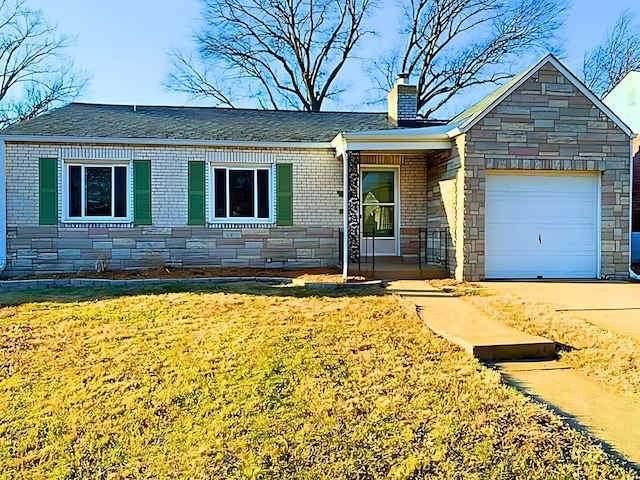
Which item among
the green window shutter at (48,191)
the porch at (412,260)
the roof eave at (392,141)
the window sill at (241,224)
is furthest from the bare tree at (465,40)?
the green window shutter at (48,191)

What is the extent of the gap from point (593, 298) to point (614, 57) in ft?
74.7

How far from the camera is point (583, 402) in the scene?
11.9 feet

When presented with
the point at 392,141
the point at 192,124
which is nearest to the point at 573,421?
the point at 392,141

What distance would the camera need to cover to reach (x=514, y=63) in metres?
24.3

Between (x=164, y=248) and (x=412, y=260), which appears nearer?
(x=164, y=248)

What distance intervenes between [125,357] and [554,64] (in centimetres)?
911

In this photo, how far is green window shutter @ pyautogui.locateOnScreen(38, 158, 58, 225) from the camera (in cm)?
1016

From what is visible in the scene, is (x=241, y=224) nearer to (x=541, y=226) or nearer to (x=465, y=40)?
(x=541, y=226)

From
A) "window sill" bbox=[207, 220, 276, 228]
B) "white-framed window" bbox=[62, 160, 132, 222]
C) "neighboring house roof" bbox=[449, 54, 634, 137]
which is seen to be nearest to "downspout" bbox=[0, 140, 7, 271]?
"white-framed window" bbox=[62, 160, 132, 222]

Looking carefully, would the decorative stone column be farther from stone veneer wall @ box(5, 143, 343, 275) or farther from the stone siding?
the stone siding

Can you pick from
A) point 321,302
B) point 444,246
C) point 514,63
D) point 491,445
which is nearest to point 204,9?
point 514,63

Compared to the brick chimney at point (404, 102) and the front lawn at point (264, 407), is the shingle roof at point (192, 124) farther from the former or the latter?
the front lawn at point (264, 407)

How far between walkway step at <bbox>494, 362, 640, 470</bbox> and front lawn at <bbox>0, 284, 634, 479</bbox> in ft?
0.68

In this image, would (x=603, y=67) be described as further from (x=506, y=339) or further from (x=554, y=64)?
(x=506, y=339)
